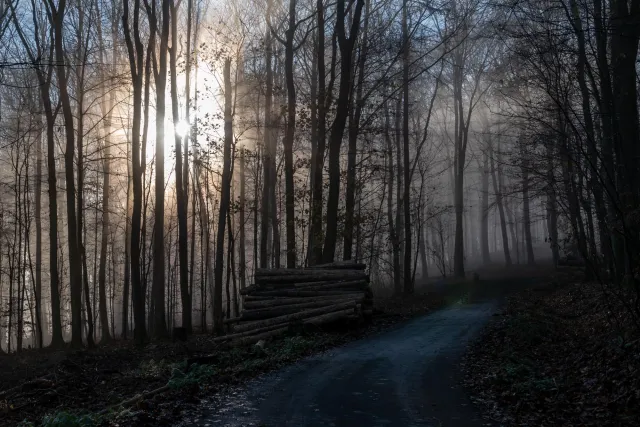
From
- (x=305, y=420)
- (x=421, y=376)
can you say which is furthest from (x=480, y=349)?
(x=305, y=420)

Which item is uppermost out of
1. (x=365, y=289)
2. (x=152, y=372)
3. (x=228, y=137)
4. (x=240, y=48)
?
(x=240, y=48)

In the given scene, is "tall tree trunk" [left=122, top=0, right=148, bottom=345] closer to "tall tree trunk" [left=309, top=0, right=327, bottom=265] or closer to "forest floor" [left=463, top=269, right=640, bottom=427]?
"tall tree trunk" [left=309, top=0, right=327, bottom=265]

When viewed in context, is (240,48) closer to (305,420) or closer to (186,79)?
(186,79)

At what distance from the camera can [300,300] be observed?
1712 cm

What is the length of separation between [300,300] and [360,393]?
8.38 metres

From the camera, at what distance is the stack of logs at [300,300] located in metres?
16.0

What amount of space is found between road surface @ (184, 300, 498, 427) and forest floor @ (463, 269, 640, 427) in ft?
Result: 1.59

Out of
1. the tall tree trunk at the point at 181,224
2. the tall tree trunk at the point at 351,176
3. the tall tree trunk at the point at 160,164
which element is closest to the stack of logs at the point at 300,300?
the tall tree trunk at the point at 351,176

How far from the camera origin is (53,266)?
22.8 m

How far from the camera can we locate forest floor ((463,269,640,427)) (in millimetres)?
7441

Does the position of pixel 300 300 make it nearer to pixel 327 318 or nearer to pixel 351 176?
pixel 327 318

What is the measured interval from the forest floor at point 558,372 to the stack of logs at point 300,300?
12.8ft

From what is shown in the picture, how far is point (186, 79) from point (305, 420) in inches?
928

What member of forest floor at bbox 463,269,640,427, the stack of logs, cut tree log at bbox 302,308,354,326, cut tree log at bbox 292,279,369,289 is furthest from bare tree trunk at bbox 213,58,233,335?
forest floor at bbox 463,269,640,427
